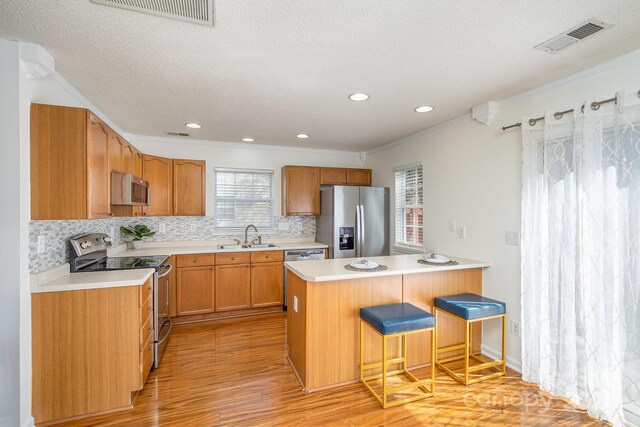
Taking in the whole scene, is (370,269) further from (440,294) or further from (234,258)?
(234,258)

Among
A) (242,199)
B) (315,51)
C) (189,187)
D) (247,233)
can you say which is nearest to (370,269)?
(315,51)

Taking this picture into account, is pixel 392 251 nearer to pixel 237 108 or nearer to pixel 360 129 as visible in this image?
pixel 360 129

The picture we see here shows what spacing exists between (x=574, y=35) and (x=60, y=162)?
3289 millimetres

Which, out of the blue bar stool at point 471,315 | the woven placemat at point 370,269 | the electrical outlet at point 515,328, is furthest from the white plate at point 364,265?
the electrical outlet at point 515,328

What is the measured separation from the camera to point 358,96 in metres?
2.57

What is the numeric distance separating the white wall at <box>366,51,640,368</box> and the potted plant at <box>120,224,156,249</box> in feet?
11.9

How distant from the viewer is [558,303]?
7.23 ft

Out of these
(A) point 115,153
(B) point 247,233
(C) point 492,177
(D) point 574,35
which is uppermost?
(D) point 574,35

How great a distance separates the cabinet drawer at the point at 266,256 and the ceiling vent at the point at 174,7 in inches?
116

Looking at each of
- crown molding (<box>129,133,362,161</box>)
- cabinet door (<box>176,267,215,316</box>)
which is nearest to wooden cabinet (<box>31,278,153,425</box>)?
cabinet door (<box>176,267,215,316</box>)

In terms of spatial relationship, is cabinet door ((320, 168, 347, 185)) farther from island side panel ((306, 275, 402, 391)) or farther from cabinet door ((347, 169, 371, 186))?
island side panel ((306, 275, 402, 391))

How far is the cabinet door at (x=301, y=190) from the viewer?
4500mm

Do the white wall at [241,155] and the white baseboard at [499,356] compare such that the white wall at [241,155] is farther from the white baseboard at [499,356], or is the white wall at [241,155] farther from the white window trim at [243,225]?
the white baseboard at [499,356]

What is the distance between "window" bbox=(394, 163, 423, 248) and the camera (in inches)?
153
